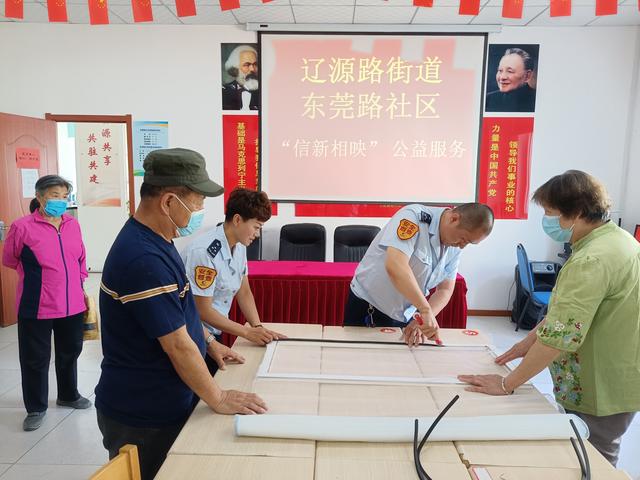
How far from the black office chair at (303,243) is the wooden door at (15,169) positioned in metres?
2.40

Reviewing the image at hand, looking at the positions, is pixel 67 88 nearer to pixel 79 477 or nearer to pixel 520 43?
pixel 79 477

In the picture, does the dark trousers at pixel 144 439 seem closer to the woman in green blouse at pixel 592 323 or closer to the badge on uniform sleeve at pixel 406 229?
the woman in green blouse at pixel 592 323

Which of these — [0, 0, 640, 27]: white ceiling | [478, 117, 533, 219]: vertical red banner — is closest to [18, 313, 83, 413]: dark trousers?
[0, 0, 640, 27]: white ceiling

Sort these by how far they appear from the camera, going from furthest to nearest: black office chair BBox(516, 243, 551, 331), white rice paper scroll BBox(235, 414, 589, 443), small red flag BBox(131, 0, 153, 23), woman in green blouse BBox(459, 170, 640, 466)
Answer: black office chair BBox(516, 243, 551, 331) → small red flag BBox(131, 0, 153, 23) → woman in green blouse BBox(459, 170, 640, 466) → white rice paper scroll BBox(235, 414, 589, 443)

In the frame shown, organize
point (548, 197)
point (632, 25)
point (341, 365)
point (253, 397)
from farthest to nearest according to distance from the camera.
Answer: point (632, 25) → point (341, 365) → point (548, 197) → point (253, 397)

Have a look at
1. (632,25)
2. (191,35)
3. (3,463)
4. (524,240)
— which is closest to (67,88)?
(191,35)

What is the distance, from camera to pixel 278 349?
1.52 m

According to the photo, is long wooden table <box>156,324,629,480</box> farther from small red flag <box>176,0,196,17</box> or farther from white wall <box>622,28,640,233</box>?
white wall <box>622,28,640,233</box>

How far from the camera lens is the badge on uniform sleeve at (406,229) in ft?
5.83

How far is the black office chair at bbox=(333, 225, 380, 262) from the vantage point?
4.17 m

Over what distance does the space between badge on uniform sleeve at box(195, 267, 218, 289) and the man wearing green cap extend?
0.36 metres

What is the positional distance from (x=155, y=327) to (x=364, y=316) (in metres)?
1.20

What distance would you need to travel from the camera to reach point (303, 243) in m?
4.25

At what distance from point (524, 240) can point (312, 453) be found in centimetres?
422
